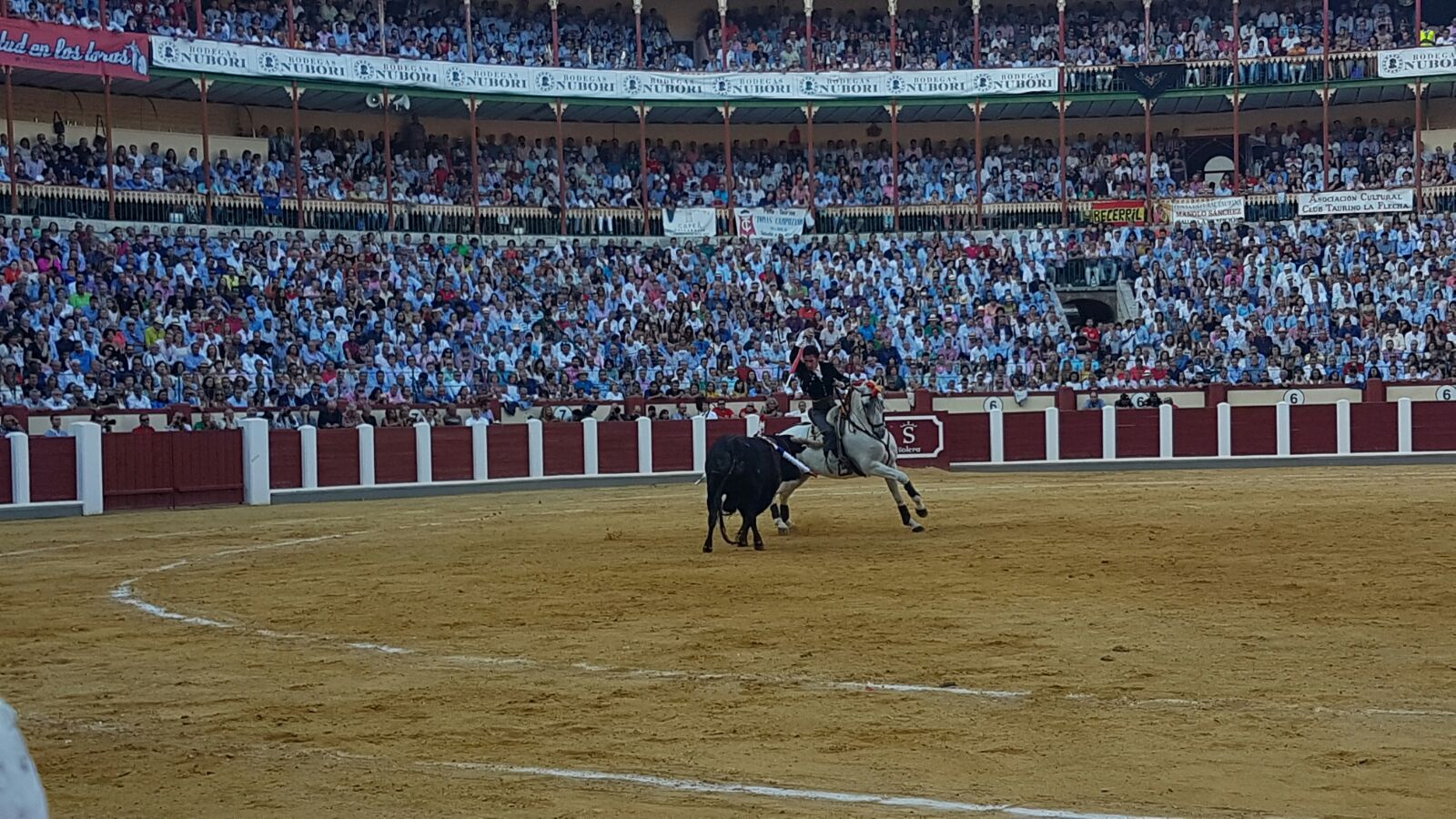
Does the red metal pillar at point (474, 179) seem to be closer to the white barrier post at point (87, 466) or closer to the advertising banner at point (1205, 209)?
the white barrier post at point (87, 466)

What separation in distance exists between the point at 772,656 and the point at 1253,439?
834 inches

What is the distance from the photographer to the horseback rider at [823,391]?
14.8m

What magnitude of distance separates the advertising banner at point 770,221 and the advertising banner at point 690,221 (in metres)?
0.57

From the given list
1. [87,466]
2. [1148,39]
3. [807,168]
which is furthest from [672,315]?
[1148,39]

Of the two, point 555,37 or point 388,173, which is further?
point 555,37

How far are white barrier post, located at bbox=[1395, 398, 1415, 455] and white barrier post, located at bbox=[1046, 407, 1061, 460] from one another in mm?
5488

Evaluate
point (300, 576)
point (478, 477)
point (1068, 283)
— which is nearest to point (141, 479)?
point (478, 477)

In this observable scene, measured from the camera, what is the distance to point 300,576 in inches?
484

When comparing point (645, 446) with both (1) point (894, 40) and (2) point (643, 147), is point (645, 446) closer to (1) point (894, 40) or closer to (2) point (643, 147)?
(2) point (643, 147)

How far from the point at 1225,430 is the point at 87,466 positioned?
58.2 ft

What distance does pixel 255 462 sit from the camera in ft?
75.2

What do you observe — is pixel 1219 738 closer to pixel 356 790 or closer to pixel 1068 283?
pixel 356 790

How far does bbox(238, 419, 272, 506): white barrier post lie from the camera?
75.3ft

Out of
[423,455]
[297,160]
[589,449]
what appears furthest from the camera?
[297,160]
